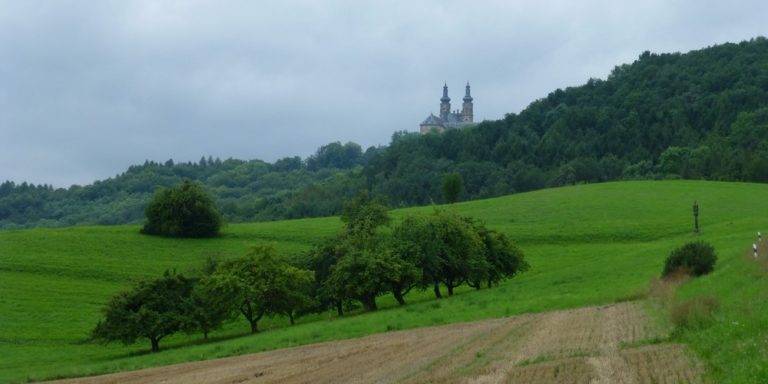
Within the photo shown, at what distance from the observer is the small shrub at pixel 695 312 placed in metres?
26.3

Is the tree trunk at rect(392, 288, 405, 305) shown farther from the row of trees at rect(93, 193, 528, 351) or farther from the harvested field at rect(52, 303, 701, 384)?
the harvested field at rect(52, 303, 701, 384)

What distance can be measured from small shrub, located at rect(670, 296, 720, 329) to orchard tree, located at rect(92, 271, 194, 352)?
34761 millimetres

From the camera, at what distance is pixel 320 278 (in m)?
68.2

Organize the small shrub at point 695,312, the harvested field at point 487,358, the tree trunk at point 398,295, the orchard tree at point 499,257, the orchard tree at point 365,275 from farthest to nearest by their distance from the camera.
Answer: the orchard tree at point 499,257, the tree trunk at point 398,295, the orchard tree at point 365,275, the small shrub at point 695,312, the harvested field at point 487,358

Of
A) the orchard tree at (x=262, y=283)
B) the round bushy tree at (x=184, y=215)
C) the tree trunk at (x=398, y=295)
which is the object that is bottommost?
the tree trunk at (x=398, y=295)

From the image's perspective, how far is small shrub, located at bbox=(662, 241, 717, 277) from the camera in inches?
1719

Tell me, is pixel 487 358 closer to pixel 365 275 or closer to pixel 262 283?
pixel 365 275

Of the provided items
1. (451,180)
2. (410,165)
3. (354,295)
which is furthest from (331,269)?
(410,165)

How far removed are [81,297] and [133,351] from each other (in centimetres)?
1624

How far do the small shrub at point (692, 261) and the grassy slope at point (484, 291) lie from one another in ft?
2.27

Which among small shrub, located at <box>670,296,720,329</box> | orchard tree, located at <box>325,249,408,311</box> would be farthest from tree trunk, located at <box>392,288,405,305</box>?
small shrub, located at <box>670,296,720,329</box>

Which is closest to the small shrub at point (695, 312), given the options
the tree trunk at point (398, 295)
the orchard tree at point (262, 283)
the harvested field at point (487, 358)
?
the harvested field at point (487, 358)

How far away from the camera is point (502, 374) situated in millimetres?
23828

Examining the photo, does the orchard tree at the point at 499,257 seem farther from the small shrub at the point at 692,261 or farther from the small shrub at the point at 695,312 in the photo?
the small shrub at the point at 695,312
